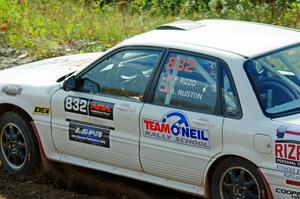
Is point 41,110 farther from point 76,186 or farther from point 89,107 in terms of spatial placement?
point 76,186

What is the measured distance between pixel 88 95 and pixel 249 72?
1641mm

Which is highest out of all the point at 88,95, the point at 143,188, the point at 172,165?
the point at 88,95

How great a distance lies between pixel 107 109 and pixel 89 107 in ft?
0.73

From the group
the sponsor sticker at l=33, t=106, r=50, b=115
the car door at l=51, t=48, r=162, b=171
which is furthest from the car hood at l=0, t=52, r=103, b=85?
the car door at l=51, t=48, r=162, b=171

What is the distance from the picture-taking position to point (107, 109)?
6.71 m

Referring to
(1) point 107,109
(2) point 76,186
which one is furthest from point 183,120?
(2) point 76,186

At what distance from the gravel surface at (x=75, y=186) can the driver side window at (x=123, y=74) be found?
95 cm

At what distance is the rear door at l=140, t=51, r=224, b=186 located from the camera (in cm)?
611

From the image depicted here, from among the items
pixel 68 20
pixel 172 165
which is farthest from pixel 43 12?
pixel 172 165

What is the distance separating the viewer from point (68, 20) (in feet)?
43.7

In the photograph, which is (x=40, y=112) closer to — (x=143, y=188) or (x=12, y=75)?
(x=12, y=75)

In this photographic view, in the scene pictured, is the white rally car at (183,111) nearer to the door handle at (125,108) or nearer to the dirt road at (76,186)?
the door handle at (125,108)

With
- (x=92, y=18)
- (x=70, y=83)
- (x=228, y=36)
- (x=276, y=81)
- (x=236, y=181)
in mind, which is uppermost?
(x=228, y=36)

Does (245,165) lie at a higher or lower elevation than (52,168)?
higher
